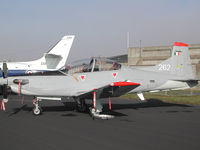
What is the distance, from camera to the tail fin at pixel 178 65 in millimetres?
10656

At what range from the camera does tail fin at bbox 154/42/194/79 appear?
1066 cm

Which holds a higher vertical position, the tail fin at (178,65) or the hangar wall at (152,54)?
the hangar wall at (152,54)

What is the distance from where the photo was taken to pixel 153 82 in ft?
32.2

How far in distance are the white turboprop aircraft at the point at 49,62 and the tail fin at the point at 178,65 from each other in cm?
1229

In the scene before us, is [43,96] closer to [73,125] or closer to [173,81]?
[73,125]

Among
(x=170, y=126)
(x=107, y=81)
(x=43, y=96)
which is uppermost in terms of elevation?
(x=107, y=81)

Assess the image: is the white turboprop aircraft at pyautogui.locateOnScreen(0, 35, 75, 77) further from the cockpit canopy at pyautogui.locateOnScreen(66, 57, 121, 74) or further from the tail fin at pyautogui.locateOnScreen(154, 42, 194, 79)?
the tail fin at pyautogui.locateOnScreen(154, 42, 194, 79)

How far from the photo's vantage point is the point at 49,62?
2278 centimetres

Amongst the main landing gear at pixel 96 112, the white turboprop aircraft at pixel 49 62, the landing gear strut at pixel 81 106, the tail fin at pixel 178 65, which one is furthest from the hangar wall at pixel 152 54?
the main landing gear at pixel 96 112

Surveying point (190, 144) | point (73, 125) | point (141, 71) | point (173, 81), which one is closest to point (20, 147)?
point (73, 125)

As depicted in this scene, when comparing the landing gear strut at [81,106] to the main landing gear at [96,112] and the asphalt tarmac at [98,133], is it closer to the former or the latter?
the main landing gear at [96,112]

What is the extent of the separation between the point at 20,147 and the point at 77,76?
4.57 meters

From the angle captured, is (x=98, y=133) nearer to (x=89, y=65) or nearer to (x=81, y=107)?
(x=89, y=65)

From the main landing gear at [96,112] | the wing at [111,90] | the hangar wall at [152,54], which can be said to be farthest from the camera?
the hangar wall at [152,54]
